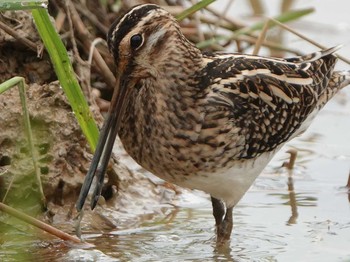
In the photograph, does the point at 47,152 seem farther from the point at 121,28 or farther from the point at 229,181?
the point at 121,28

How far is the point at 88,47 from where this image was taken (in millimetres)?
6914

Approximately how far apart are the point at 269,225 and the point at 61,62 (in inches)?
63.5

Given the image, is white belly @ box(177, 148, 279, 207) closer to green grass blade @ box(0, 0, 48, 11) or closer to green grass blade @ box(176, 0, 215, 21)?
green grass blade @ box(176, 0, 215, 21)

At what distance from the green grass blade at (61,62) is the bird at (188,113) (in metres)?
0.22

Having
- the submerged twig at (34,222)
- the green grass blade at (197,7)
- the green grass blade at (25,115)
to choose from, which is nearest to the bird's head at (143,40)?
the green grass blade at (25,115)

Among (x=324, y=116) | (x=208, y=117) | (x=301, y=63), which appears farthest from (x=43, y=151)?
(x=324, y=116)

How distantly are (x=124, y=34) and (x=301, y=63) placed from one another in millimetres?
1572

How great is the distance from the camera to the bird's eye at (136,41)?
493 centimetres

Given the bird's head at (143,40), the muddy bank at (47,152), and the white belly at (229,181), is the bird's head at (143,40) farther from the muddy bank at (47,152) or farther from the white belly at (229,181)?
the muddy bank at (47,152)

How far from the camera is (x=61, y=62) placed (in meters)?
5.23

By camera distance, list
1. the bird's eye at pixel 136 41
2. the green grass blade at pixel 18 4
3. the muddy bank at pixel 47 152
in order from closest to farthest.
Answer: the green grass blade at pixel 18 4
the bird's eye at pixel 136 41
the muddy bank at pixel 47 152

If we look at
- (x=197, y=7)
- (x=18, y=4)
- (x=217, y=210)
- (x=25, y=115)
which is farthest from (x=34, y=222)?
(x=197, y=7)

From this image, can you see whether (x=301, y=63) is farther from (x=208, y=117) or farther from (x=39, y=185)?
(x=39, y=185)

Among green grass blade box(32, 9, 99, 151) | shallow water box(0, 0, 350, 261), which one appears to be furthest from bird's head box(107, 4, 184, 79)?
shallow water box(0, 0, 350, 261)
